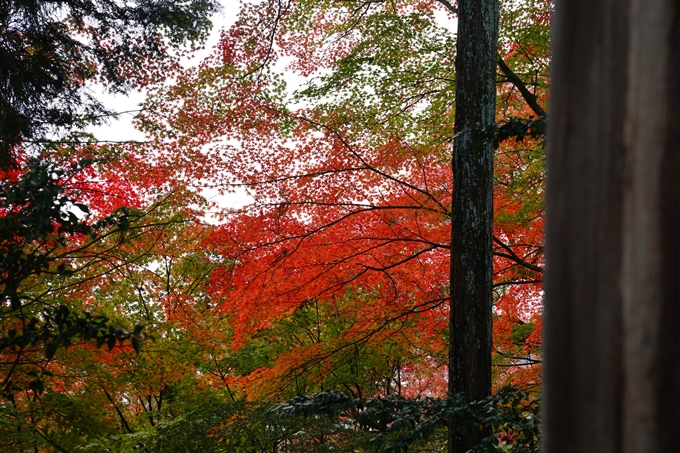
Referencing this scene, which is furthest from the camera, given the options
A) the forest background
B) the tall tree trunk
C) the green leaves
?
the forest background

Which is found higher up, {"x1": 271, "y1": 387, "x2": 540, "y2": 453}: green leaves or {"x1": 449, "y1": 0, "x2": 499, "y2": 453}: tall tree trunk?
{"x1": 449, "y1": 0, "x2": 499, "y2": 453}: tall tree trunk

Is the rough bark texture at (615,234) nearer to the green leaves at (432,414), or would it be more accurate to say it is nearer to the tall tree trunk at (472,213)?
the green leaves at (432,414)

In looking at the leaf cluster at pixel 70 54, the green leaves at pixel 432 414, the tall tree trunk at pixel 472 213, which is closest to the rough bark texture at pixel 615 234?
the green leaves at pixel 432 414

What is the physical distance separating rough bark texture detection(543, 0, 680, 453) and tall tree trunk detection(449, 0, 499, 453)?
3800mm

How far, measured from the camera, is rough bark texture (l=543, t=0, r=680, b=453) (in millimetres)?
762

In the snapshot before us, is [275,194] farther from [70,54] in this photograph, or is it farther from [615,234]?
[615,234]

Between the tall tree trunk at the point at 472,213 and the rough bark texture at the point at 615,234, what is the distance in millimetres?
3800

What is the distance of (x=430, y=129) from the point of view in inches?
340

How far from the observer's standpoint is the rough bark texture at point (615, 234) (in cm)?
76

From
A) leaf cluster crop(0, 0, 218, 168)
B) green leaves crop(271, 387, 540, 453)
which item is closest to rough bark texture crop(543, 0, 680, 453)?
green leaves crop(271, 387, 540, 453)

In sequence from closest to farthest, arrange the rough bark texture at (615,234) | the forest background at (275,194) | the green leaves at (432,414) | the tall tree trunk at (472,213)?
the rough bark texture at (615,234), the green leaves at (432,414), the tall tree trunk at (472,213), the forest background at (275,194)

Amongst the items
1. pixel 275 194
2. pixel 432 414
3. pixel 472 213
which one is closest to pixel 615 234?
pixel 432 414

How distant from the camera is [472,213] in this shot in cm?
482

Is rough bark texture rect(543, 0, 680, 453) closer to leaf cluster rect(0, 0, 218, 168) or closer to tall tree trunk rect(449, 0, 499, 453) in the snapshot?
tall tree trunk rect(449, 0, 499, 453)
